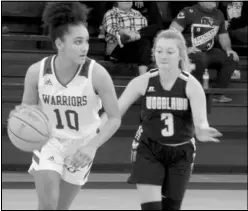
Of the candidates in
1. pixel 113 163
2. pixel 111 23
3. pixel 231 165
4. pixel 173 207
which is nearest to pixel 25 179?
pixel 113 163

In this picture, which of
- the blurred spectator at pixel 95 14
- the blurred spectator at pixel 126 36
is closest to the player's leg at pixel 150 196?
the blurred spectator at pixel 126 36

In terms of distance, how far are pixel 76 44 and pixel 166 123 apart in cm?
87

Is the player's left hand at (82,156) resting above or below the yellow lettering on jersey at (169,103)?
below

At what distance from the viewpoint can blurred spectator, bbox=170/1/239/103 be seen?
8.12 metres

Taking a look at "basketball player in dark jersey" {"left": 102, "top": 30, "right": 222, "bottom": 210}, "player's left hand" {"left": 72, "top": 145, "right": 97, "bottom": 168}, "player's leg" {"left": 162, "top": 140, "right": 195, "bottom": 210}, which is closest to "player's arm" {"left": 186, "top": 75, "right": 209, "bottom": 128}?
"basketball player in dark jersey" {"left": 102, "top": 30, "right": 222, "bottom": 210}

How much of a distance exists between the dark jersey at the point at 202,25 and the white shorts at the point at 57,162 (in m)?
4.59

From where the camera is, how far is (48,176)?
3746 mm

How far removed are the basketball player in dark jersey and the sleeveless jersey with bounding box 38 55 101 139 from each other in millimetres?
272

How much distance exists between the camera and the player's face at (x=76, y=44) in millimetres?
3834

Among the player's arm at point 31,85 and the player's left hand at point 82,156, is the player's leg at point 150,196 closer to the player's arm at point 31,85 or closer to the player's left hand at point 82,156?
the player's left hand at point 82,156

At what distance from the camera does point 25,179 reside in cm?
748

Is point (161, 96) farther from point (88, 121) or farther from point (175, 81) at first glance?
point (88, 121)

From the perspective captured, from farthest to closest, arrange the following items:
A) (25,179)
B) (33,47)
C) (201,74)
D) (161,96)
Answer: (33,47) < (201,74) < (25,179) < (161,96)

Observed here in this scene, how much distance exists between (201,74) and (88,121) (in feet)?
13.9
